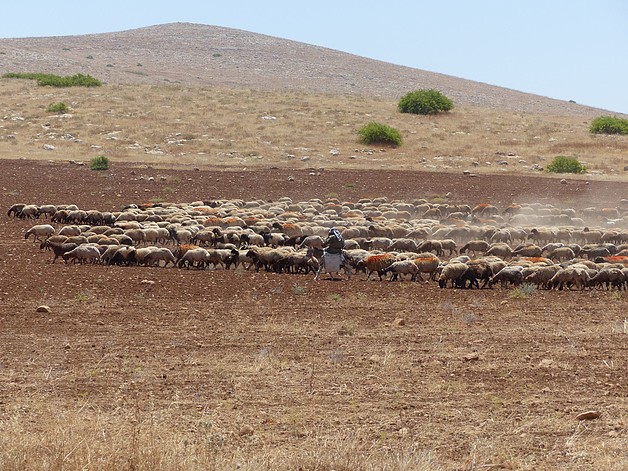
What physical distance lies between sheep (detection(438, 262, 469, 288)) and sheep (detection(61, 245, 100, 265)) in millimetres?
7249

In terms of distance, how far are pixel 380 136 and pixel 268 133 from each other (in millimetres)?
6892

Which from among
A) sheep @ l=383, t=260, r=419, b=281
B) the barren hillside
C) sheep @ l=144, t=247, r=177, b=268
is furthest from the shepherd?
the barren hillside

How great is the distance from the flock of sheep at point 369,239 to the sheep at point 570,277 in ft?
0.06

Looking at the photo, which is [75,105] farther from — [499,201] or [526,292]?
[526,292]

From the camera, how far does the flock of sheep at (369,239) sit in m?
18.7

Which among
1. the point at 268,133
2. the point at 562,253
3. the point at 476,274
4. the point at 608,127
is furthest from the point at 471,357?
the point at 608,127

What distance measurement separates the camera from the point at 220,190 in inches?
1430

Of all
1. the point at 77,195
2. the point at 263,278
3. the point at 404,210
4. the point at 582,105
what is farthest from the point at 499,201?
the point at 582,105

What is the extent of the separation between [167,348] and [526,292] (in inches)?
297

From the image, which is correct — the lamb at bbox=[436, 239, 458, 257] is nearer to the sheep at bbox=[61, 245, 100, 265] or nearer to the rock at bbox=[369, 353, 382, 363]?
the sheep at bbox=[61, 245, 100, 265]

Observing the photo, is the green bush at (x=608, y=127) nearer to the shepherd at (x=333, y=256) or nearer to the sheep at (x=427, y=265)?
the sheep at (x=427, y=265)

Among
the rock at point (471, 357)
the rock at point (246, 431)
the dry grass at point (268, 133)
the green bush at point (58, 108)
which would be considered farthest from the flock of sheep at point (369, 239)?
the green bush at point (58, 108)

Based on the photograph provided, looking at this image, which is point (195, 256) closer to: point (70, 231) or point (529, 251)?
point (70, 231)

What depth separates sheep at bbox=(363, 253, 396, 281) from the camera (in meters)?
19.2
